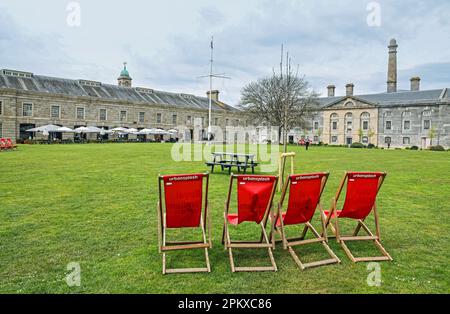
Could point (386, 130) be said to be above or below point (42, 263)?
above

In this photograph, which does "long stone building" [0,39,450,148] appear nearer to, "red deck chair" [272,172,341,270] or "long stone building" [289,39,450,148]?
"long stone building" [289,39,450,148]

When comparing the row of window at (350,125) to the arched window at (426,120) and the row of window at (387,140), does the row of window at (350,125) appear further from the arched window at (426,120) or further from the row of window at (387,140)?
the arched window at (426,120)

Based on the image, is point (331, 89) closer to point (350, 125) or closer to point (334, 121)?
point (334, 121)

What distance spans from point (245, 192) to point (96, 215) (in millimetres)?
3864

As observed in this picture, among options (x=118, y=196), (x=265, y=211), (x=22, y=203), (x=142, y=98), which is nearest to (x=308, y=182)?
(x=265, y=211)

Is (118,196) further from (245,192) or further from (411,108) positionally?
(411,108)

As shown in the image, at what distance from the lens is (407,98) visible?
216 feet

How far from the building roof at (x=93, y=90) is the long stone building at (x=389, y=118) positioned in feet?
74.3

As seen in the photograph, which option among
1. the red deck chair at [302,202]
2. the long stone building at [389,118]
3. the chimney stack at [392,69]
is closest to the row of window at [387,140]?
the long stone building at [389,118]

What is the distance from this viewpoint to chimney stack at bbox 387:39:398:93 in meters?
73.6

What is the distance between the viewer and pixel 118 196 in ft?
30.0

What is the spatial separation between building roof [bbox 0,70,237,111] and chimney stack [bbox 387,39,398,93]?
3558 cm

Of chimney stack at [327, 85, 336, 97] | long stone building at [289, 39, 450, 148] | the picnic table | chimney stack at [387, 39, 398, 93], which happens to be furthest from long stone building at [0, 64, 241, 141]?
the picnic table

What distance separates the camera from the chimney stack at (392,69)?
73625 mm
